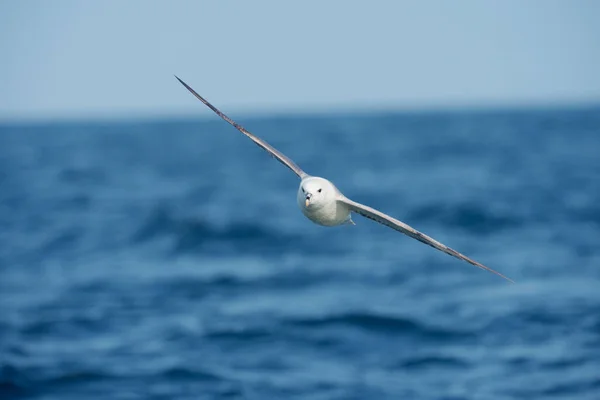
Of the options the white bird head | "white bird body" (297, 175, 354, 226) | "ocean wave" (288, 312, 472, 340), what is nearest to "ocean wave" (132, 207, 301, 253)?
"ocean wave" (288, 312, 472, 340)

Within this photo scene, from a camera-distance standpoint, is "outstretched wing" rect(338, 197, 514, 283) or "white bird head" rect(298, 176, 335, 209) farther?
"white bird head" rect(298, 176, 335, 209)

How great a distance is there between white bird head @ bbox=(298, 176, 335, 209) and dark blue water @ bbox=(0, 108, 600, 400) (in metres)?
9.47

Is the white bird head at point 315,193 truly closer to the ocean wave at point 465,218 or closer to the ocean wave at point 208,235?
the ocean wave at point 208,235

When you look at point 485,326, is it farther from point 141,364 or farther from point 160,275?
point 160,275

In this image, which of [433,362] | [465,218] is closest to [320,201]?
[433,362]

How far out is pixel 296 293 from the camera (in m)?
30.7

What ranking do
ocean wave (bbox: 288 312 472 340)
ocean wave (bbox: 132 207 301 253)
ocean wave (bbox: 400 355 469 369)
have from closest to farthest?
ocean wave (bbox: 400 355 469 369)
ocean wave (bbox: 288 312 472 340)
ocean wave (bbox: 132 207 301 253)

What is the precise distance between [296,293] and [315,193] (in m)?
17.7

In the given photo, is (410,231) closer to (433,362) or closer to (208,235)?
(433,362)

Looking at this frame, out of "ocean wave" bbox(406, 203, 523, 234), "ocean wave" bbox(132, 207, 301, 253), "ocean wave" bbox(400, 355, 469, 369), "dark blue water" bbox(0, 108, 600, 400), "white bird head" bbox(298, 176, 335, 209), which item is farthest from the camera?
"ocean wave" bbox(406, 203, 523, 234)

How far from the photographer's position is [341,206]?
44.5 ft

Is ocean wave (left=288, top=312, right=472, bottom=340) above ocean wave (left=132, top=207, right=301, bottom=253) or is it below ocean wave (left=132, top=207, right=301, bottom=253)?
below

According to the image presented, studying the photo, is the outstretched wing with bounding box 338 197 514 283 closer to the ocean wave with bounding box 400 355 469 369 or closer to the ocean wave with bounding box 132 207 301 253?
the ocean wave with bounding box 400 355 469 369

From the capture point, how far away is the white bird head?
13.1 metres
